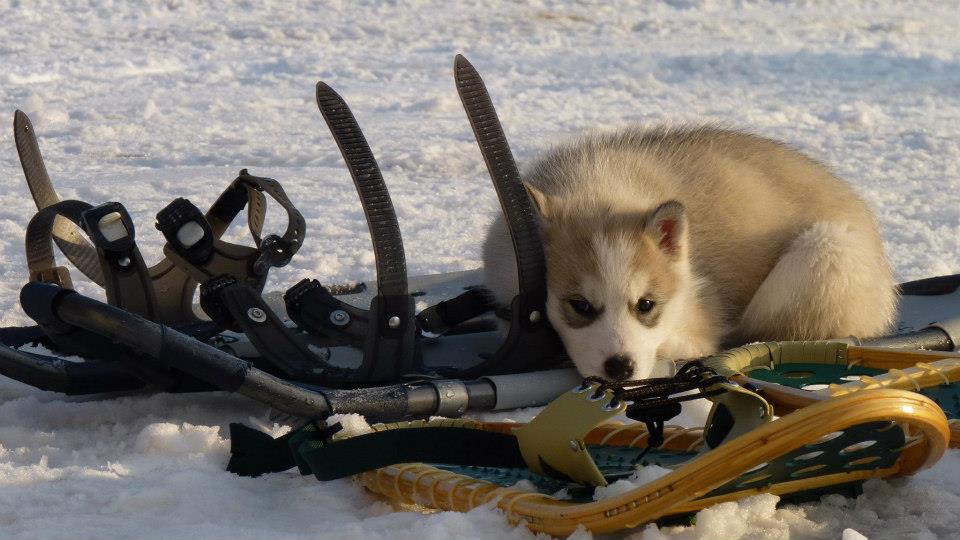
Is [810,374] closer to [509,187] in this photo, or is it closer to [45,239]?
[509,187]

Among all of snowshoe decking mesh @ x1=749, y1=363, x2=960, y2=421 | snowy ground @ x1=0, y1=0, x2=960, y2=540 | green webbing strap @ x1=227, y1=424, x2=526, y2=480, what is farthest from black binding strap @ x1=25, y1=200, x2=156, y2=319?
snowshoe decking mesh @ x1=749, y1=363, x2=960, y2=421

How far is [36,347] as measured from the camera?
3.45 metres

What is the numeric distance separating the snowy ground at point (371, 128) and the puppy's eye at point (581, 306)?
0.93 meters

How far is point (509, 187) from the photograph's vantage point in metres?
3.09

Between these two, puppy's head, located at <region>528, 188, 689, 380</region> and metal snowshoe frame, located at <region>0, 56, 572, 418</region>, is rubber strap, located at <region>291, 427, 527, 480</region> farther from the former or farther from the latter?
puppy's head, located at <region>528, 188, 689, 380</region>

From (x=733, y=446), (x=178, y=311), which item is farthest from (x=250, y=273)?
(x=733, y=446)

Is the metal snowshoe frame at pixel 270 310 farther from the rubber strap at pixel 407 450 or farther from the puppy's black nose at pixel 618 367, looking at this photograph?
the rubber strap at pixel 407 450

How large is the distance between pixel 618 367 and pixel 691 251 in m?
0.75

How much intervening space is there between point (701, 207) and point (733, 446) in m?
1.94

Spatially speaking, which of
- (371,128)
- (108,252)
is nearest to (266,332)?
(108,252)

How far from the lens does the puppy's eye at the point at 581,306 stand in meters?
3.25

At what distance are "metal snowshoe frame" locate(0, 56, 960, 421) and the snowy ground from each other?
0.54ft

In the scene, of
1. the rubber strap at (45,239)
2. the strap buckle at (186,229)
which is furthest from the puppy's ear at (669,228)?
the rubber strap at (45,239)

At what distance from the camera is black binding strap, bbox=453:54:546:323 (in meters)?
3.02
